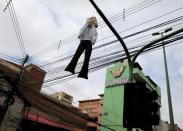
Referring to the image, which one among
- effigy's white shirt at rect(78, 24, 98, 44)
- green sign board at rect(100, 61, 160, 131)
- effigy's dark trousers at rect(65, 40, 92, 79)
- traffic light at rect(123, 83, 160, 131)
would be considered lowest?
traffic light at rect(123, 83, 160, 131)

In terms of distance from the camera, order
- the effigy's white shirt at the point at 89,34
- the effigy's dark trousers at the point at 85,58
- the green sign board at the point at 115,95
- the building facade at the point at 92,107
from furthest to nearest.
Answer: the building facade at the point at 92,107 → the green sign board at the point at 115,95 → the effigy's white shirt at the point at 89,34 → the effigy's dark trousers at the point at 85,58

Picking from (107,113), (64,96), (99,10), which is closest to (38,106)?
(107,113)

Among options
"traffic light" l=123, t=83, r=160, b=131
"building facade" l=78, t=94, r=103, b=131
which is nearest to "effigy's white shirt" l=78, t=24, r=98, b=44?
"traffic light" l=123, t=83, r=160, b=131

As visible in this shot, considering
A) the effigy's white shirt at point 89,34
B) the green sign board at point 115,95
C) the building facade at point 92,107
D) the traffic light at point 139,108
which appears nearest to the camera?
the traffic light at point 139,108

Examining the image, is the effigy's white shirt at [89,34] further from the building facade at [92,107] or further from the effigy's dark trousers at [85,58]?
the building facade at [92,107]

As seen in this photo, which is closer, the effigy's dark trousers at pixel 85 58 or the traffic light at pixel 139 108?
the traffic light at pixel 139 108

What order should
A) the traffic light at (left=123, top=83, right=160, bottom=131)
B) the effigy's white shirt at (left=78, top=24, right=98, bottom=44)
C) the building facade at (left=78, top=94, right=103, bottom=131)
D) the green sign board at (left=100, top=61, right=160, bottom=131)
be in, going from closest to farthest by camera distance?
the traffic light at (left=123, top=83, right=160, bottom=131) < the effigy's white shirt at (left=78, top=24, right=98, bottom=44) < the green sign board at (left=100, top=61, right=160, bottom=131) < the building facade at (left=78, top=94, right=103, bottom=131)

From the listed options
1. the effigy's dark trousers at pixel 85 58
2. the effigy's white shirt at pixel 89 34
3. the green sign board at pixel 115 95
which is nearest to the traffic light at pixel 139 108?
the effigy's dark trousers at pixel 85 58

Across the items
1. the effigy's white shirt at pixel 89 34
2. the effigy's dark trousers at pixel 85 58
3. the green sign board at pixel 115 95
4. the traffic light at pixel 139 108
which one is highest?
the green sign board at pixel 115 95

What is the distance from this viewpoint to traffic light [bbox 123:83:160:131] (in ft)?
16.2

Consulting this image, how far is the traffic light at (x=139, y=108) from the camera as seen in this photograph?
16.2ft

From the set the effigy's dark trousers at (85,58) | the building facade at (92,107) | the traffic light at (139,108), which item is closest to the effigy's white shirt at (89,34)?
the effigy's dark trousers at (85,58)

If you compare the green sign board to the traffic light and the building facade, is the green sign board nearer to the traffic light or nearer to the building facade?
the building facade

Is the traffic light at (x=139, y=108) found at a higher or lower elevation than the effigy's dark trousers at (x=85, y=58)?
lower
